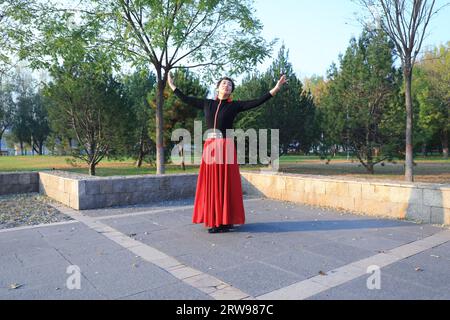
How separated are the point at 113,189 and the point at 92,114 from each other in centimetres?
Result: 924

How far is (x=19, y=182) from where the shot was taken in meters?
9.23

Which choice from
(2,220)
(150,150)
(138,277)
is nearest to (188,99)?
(138,277)

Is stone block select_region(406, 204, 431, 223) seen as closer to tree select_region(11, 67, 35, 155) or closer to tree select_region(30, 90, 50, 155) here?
tree select_region(30, 90, 50, 155)

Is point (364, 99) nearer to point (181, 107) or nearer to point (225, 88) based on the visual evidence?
point (181, 107)

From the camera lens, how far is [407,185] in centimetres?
585

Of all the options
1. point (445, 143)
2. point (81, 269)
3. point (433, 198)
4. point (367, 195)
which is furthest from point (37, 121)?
point (433, 198)

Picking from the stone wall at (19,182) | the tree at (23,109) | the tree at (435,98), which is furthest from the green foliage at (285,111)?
the tree at (23,109)

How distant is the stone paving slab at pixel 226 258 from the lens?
2.98 meters

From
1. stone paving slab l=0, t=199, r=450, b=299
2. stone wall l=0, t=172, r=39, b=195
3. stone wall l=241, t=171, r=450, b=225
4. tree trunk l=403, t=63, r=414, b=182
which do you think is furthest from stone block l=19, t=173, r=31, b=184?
tree trunk l=403, t=63, r=414, b=182

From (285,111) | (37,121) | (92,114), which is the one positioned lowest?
(92,114)

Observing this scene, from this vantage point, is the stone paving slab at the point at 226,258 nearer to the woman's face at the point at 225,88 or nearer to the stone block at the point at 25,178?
the woman's face at the point at 225,88

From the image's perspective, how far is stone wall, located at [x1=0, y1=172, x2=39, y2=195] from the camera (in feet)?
29.6

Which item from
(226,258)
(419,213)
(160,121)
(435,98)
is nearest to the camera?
(226,258)
